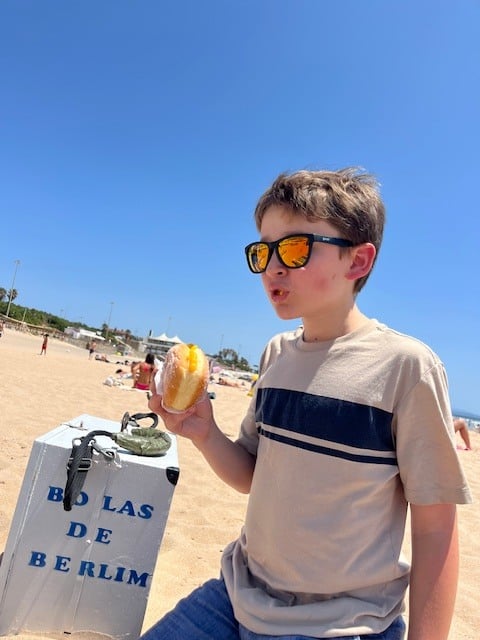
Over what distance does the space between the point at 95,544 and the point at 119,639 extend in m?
0.41

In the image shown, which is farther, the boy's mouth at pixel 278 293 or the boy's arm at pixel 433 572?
the boy's mouth at pixel 278 293

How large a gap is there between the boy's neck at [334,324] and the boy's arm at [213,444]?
1.54 ft

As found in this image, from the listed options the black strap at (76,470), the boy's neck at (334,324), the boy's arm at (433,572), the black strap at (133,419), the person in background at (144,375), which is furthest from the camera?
the person in background at (144,375)

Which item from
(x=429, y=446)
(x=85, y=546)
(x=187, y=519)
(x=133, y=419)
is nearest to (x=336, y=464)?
(x=429, y=446)

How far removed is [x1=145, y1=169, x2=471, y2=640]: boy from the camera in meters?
1.13

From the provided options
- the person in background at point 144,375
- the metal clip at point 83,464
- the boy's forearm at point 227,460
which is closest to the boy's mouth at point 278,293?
the boy's forearm at point 227,460

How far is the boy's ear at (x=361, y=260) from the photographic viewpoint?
1359mm

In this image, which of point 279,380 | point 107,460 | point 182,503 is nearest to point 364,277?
point 279,380

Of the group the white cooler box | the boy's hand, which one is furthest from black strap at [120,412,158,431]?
the boy's hand

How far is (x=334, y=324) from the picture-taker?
4.62 ft

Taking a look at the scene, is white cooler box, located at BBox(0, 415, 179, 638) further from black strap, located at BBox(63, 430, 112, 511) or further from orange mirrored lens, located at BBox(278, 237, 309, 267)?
orange mirrored lens, located at BBox(278, 237, 309, 267)

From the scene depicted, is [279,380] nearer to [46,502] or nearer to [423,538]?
[423,538]

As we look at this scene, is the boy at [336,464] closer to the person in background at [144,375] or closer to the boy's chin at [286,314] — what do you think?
the boy's chin at [286,314]

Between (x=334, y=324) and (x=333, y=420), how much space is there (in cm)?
32
